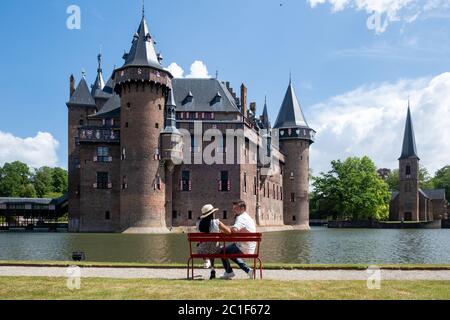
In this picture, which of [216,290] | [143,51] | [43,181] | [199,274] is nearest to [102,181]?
[143,51]

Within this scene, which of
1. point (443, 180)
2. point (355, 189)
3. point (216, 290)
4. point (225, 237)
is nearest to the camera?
point (216, 290)

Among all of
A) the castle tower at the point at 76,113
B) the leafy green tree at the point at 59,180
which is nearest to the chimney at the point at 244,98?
the castle tower at the point at 76,113

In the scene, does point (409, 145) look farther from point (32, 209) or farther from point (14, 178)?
point (14, 178)

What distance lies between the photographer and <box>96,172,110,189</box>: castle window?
4550cm

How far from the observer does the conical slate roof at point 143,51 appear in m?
43.4

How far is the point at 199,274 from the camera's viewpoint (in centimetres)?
1037

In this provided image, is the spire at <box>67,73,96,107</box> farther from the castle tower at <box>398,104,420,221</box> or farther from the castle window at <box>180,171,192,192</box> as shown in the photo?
the castle tower at <box>398,104,420,221</box>

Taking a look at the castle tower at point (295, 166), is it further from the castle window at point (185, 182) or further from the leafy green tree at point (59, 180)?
the leafy green tree at point (59, 180)

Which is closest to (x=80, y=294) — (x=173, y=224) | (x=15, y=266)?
(x=15, y=266)

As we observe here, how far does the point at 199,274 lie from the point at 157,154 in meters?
33.5

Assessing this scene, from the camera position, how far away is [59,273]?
10.5 metres

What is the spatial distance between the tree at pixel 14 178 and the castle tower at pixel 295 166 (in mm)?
52797
